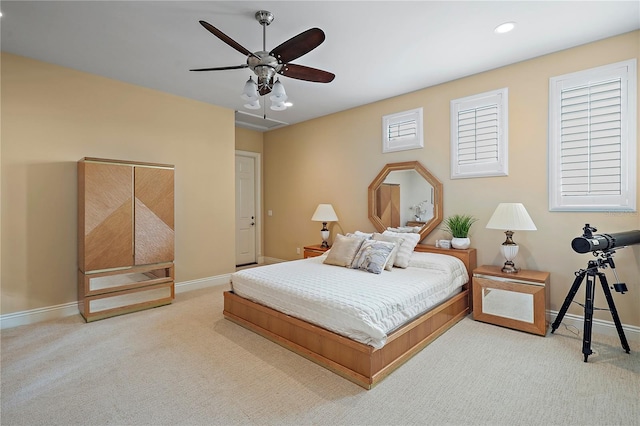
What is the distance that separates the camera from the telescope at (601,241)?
2.36 meters

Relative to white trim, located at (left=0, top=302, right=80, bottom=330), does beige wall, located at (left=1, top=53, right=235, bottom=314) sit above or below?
above

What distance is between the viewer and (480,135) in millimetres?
3668

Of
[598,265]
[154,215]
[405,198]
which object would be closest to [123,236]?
[154,215]

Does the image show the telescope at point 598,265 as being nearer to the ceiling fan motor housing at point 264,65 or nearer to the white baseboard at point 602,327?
the white baseboard at point 602,327

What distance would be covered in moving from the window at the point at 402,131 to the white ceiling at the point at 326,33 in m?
0.52

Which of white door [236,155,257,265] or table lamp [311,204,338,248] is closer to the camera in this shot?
table lamp [311,204,338,248]

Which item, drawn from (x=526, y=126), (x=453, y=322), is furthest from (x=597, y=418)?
(x=526, y=126)

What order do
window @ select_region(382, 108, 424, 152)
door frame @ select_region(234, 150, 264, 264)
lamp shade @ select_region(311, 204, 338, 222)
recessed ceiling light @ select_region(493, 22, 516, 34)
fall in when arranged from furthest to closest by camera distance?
door frame @ select_region(234, 150, 264, 264), lamp shade @ select_region(311, 204, 338, 222), window @ select_region(382, 108, 424, 152), recessed ceiling light @ select_region(493, 22, 516, 34)

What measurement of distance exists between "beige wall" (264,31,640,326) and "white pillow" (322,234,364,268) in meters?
1.11

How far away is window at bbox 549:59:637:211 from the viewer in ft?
9.19

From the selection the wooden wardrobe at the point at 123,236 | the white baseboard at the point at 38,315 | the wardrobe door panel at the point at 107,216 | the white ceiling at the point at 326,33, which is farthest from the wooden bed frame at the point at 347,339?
the white ceiling at the point at 326,33

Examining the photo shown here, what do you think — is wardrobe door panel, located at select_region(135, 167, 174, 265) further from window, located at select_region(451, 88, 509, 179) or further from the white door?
window, located at select_region(451, 88, 509, 179)

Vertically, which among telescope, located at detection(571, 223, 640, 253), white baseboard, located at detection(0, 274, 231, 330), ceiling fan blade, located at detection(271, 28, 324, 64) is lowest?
white baseboard, located at detection(0, 274, 231, 330)

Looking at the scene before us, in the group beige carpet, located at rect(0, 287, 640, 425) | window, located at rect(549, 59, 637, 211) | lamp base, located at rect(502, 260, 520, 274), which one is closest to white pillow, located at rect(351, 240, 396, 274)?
beige carpet, located at rect(0, 287, 640, 425)
